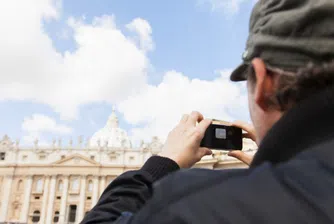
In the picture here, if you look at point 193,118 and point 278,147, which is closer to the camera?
point 278,147

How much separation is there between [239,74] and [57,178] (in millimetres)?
38860

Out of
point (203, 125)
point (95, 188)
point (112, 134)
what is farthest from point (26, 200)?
point (203, 125)

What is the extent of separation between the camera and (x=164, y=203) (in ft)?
2.67

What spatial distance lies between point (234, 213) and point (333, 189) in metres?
0.20

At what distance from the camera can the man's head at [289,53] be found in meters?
0.95

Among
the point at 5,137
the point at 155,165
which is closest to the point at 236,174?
the point at 155,165

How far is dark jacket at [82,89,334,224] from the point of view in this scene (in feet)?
2.48

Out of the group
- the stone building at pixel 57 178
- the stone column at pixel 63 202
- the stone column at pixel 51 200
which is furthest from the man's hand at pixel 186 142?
the stone column at pixel 51 200

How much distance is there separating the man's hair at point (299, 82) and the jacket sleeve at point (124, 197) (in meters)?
0.43

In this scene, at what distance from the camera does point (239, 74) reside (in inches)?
49.6

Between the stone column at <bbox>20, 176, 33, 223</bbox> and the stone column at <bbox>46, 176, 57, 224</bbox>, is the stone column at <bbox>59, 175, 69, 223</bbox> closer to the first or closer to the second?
the stone column at <bbox>46, 176, 57, 224</bbox>

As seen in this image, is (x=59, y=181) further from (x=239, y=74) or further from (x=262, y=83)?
(x=262, y=83)

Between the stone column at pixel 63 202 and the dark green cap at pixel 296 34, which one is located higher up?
the stone column at pixel 63 202

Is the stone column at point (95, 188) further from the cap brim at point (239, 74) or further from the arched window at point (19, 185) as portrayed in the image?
the cap brim at point (239, 74)
